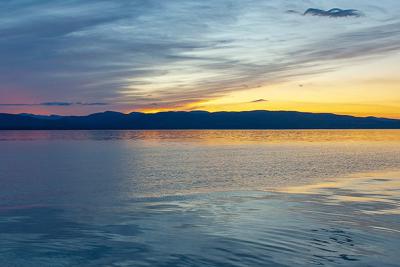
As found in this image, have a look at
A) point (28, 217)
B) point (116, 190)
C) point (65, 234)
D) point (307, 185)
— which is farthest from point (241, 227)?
point (307, 185)

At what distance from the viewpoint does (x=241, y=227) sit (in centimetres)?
1902

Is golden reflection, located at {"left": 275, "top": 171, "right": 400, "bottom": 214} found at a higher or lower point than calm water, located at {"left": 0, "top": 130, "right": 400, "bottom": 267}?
higher

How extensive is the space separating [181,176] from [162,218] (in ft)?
57.3

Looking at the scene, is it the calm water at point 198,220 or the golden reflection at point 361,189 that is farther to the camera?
the golden reflection at point 361,189

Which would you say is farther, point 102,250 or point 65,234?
point 65,234

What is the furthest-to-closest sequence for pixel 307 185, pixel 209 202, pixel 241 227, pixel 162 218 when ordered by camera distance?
pixel 307 185, pixel 209 202, pixel 162 218, pixel 241 227

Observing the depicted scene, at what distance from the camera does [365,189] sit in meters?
30.4

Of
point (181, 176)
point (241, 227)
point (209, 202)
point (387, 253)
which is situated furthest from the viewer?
point (181, 176)

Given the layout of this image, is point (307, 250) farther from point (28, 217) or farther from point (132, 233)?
point (28, 217)

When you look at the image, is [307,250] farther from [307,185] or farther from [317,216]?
[307,185]

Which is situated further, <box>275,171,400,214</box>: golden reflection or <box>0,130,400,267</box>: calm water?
<box>275,171,400,214</box>: golden reflection

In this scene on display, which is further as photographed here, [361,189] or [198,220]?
[361,189]

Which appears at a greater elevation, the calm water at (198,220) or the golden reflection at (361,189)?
the golden reflection at (361,189)

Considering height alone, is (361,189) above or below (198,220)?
above
